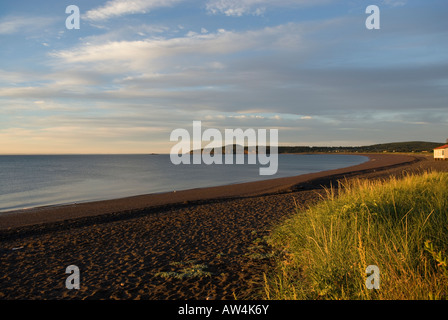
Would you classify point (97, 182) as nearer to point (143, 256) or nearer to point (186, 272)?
point (143, 256)

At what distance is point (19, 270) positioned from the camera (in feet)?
24.4

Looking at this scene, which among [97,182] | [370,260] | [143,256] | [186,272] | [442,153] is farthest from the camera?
[442,153]

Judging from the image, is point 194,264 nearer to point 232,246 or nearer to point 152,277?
point 152,277

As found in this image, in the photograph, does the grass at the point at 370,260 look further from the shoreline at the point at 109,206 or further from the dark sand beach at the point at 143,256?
the shoreline at the point at 109,206

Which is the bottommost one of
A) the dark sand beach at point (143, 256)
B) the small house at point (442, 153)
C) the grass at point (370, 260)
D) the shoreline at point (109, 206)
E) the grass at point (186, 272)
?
the shoreline at point (109, 206)

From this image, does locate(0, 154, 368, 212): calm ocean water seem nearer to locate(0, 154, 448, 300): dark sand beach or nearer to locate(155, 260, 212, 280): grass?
locate(0, 154, 448, 300): dark sand beach

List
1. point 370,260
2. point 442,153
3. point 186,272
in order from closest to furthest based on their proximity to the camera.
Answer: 1. point 370,260
2. point 186,272
3. point 442,153

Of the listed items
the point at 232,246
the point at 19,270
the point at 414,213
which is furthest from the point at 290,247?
the point at 19,270

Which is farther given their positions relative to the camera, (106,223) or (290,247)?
(106,223)

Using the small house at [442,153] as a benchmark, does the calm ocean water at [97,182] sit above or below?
below

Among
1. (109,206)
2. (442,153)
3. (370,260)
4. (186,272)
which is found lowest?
(109,206)

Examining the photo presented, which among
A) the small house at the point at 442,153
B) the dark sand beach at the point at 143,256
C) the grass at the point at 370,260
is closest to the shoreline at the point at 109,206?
the dark sand beach at the point at 143,256

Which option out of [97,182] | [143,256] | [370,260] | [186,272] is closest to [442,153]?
[97,182]
